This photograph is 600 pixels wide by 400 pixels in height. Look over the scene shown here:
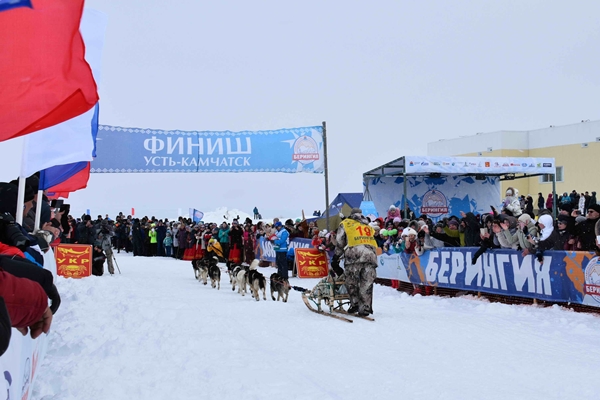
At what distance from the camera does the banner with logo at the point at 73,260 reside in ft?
53.0

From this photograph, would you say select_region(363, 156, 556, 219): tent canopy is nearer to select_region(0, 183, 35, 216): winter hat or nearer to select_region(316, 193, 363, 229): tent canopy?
select_region(316, 193, 363, 229): tent canopy

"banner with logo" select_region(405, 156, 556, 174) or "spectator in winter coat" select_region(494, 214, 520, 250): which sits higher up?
"banner with logo" select_region(405, 156, 556, 174)

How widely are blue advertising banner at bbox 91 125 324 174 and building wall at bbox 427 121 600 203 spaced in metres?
14.7

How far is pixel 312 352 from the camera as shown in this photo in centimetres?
658

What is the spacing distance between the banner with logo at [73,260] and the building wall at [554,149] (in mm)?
21140

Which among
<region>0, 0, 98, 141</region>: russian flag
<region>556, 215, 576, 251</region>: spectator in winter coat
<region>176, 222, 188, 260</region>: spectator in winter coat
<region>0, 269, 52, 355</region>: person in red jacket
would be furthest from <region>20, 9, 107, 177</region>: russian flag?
<region>176, 222, 188, 260</region>: spectator in winter coat

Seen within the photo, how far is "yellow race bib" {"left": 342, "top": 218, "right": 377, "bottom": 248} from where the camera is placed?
9469 millimetres

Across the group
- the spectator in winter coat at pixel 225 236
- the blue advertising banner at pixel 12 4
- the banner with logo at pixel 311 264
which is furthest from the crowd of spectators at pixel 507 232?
the spectator in winter coat at pixel 225 236

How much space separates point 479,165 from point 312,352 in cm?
1480

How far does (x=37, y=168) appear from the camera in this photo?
6941 mm

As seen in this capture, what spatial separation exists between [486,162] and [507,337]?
43.9 feet

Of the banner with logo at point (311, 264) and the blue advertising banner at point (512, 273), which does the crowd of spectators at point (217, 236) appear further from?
the banner with logo at point (311, 264)

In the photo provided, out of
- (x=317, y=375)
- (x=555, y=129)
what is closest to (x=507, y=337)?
(x=317, y=375)

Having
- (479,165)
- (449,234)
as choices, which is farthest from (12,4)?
(479,165)
